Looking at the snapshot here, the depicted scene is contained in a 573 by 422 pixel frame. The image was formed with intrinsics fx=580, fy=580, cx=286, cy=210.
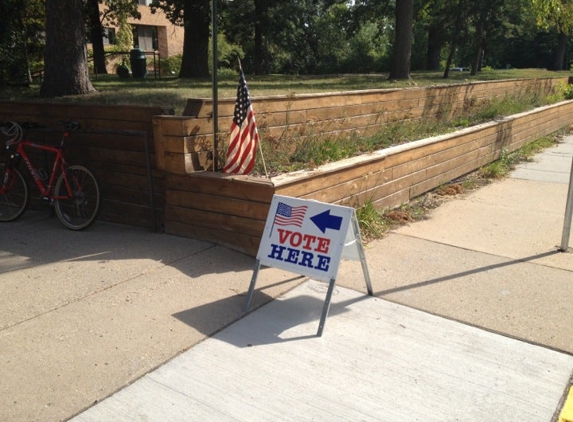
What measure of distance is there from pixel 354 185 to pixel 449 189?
2.66 metres

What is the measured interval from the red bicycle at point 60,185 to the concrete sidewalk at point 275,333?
376mm

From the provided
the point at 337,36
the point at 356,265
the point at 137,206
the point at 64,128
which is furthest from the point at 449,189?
the point at 337,36

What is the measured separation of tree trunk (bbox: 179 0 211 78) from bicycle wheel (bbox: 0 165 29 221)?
10854 millimetres

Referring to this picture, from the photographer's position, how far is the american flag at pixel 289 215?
14.7ft

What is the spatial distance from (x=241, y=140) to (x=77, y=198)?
2054 millimetres

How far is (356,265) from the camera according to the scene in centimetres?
556

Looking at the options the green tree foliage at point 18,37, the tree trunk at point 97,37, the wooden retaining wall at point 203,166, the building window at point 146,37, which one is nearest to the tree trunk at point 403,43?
the wooden retaining wall at point 203,166

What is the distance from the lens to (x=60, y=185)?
6.48 metres

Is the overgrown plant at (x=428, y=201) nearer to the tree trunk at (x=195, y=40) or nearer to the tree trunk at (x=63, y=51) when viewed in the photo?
the tree trunk at (x=63, y=51)

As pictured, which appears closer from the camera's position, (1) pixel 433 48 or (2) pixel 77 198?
(2) pixel 77 198

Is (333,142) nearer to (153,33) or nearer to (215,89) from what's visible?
(215,89)

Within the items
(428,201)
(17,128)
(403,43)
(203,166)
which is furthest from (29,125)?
(403,43)

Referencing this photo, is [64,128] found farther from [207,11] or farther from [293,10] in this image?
[293,10]

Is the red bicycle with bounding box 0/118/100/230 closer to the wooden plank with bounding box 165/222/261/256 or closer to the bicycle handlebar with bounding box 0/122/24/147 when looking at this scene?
the bicycle handlebar with bounding box 0/122/24/147
